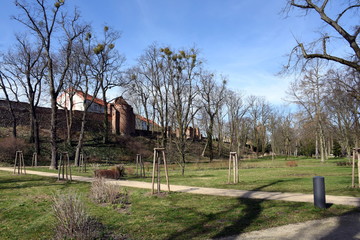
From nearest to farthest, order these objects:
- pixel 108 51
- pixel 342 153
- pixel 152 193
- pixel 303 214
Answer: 1. pixel 303 214
2. pixel 152 193
3. pixel 108 51
4. pixel 342 153

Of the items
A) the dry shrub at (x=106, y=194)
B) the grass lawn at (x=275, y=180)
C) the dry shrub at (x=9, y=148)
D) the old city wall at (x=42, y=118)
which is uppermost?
the old city wall at (x=42, y=118)

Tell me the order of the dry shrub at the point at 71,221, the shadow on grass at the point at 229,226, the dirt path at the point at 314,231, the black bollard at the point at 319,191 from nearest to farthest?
the dry shrub at the point at 71,221
the dirt path at the point at 314,231
the shadow on grass at the point at 229,226
the black bollard at the point at 319,191

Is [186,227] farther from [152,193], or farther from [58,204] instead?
[152,193]

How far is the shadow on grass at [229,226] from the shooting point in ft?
19.1

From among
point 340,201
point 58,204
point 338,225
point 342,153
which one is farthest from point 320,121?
point 58,204

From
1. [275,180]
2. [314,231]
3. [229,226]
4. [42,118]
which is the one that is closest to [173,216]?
[229,226]

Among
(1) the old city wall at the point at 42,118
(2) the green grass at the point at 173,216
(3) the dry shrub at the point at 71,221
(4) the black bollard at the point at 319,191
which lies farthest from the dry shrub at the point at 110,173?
(1) the old city wall at the point at 42,118

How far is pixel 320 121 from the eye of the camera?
39.2m

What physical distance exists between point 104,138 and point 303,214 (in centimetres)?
3694

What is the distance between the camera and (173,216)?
718cm

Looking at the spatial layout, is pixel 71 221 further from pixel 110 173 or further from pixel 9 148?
pixel 9 148

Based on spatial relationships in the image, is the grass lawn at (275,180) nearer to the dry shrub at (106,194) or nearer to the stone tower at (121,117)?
the dry shrub at (106,194)

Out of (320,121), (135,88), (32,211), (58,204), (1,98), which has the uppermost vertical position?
(135,88)

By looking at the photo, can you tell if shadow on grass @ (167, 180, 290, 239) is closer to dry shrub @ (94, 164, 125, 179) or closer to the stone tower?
dry shrub @ (94, 164, 125, 179)
